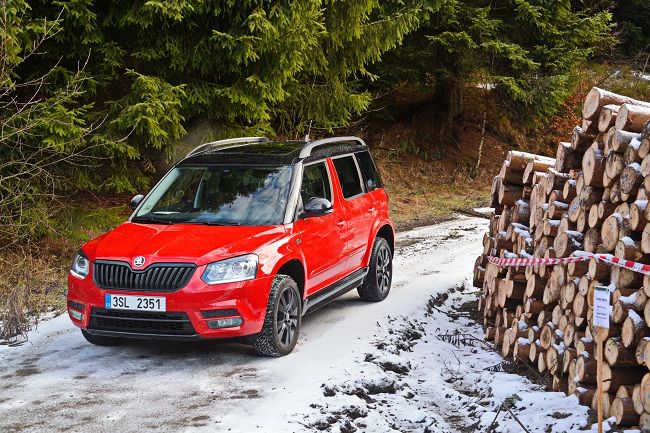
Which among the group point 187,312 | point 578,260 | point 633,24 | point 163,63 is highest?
point 633,24

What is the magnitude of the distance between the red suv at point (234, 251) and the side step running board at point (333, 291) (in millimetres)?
20

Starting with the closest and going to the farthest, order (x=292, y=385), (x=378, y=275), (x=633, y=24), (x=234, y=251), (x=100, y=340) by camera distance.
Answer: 1. (x=292, y=385)
2. (x=234, y=251)
3. (x=100, y=340)
4. (x=378, y=275)
5. (x=633, y=24)

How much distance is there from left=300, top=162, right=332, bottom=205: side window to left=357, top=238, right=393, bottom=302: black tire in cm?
132

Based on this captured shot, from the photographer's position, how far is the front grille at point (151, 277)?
7164mm

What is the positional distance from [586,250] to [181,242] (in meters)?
3.62

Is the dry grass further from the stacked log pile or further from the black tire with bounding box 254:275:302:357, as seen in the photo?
the stacked log pile

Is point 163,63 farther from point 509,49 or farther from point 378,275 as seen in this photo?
point 509,49

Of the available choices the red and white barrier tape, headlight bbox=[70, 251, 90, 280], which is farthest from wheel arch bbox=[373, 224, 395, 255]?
headlight bbox=[70, 251, 90, 280]

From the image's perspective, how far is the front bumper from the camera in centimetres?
711

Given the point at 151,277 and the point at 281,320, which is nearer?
the point at 151,277

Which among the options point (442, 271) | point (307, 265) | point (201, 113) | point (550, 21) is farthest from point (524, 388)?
point (550, 21)

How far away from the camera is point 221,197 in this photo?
27.4ft

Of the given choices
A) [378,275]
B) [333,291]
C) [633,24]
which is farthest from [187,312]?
[633,24]

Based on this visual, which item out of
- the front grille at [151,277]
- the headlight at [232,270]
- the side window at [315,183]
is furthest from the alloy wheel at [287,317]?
the side window at [315,183]
